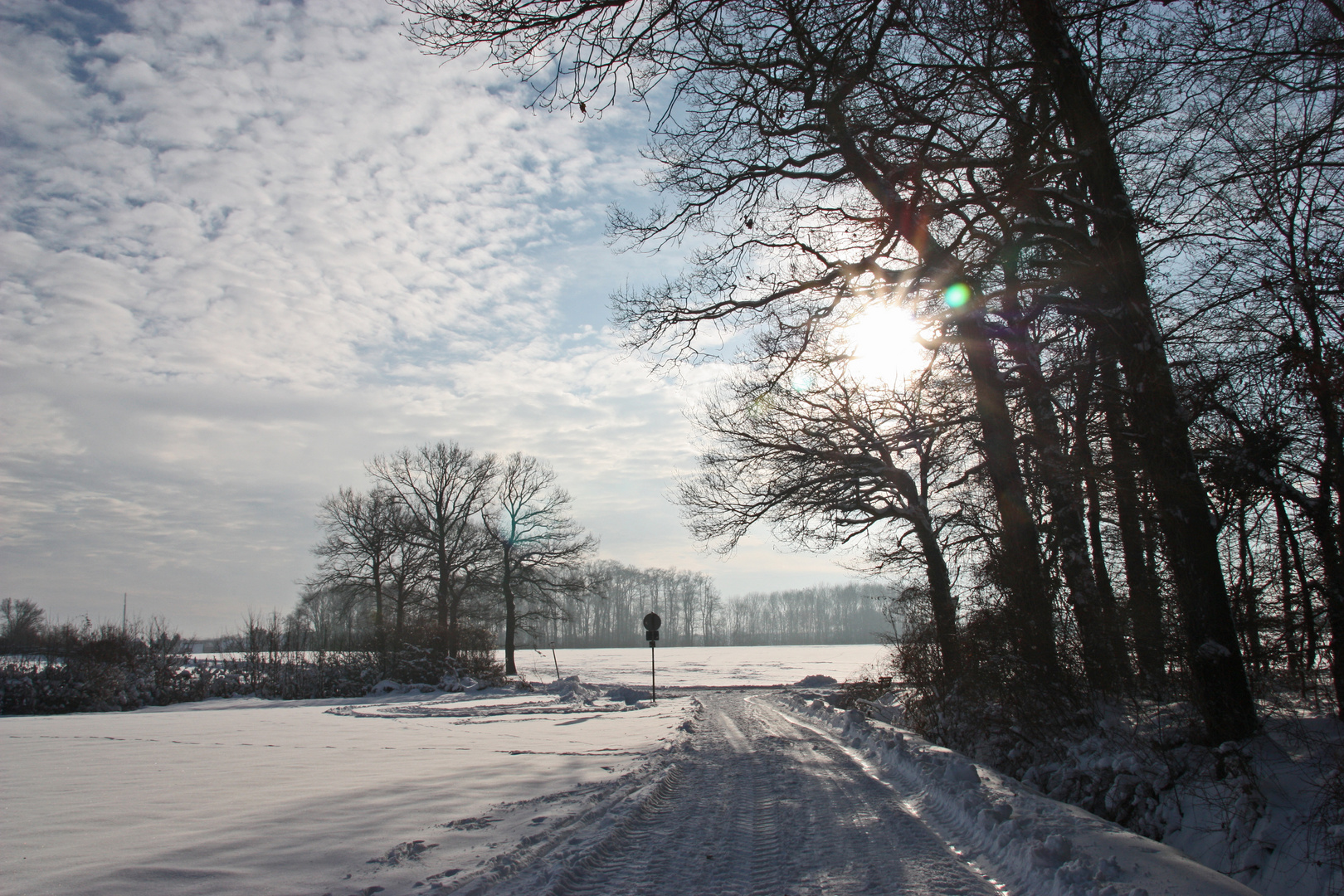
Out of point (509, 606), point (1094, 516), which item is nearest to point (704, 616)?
point (509, 606)

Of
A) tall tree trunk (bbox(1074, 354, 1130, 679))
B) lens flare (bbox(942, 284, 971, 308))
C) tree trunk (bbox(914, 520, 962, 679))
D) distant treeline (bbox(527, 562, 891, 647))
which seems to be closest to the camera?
tall tree trunk (bbox(1074, 354, 1130, 679))

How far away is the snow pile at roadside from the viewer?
3.97 metres

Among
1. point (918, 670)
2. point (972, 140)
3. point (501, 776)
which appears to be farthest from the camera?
point (918, 670)

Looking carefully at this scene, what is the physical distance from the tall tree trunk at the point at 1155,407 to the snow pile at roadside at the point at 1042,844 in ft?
6.00

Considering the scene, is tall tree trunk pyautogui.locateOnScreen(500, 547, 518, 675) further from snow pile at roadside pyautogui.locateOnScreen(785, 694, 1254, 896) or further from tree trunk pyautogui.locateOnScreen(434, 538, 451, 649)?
snow pile at roadside pyautogui.locateOnScreen(785, 694, 1254, 896)

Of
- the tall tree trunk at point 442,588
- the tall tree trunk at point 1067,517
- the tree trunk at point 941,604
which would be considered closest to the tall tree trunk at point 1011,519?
the tall tree trunk at point 1067,517

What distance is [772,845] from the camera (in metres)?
4.96

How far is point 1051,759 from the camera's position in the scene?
805 cm

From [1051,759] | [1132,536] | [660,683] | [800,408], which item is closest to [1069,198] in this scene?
[1132,536]

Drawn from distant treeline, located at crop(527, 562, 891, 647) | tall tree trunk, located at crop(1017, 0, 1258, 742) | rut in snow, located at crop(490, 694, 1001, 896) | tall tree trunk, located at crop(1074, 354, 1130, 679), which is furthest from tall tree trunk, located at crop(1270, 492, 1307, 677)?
distant treeline, located at crop(527, 562, 891, 647)

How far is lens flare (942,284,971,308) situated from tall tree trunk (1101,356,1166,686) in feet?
6.19

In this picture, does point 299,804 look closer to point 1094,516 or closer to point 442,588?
point 1094,516

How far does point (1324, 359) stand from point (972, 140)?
4118 mm

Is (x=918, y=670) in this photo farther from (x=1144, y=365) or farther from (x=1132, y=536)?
(x=1144, y=365)
